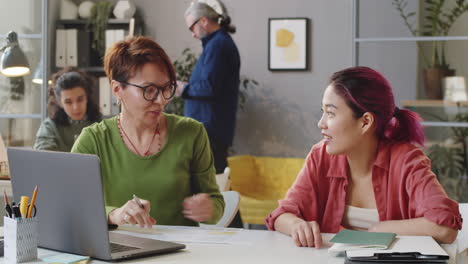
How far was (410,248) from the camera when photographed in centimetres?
175

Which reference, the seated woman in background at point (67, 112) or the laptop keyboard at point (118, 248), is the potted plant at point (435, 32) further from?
the laptop keyboard at point (118, 248)

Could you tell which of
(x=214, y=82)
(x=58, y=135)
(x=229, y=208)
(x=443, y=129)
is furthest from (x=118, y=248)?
(x=443, y=129)

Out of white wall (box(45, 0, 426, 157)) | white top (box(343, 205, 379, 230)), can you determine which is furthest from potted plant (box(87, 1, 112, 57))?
white top (box(343, 205, 379, 230))

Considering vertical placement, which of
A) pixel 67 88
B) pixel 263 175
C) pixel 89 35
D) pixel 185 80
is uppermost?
pixel 89 35

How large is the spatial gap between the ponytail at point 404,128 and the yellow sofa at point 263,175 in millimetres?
3366

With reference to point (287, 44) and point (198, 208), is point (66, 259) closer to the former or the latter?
point (198, 208)

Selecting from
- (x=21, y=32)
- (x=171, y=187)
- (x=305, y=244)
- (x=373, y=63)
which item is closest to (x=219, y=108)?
(x=373, y=63)

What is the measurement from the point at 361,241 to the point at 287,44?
4.33 m

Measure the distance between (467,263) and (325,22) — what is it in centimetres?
414

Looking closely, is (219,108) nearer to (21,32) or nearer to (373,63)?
(373,63)

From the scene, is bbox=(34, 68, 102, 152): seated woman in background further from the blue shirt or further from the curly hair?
the blue shirt

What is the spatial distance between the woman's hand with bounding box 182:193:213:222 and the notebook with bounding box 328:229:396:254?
61cm

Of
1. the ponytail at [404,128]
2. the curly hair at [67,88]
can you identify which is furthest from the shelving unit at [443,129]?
the ponytail at [404,128]

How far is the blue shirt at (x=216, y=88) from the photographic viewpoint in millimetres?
4590
